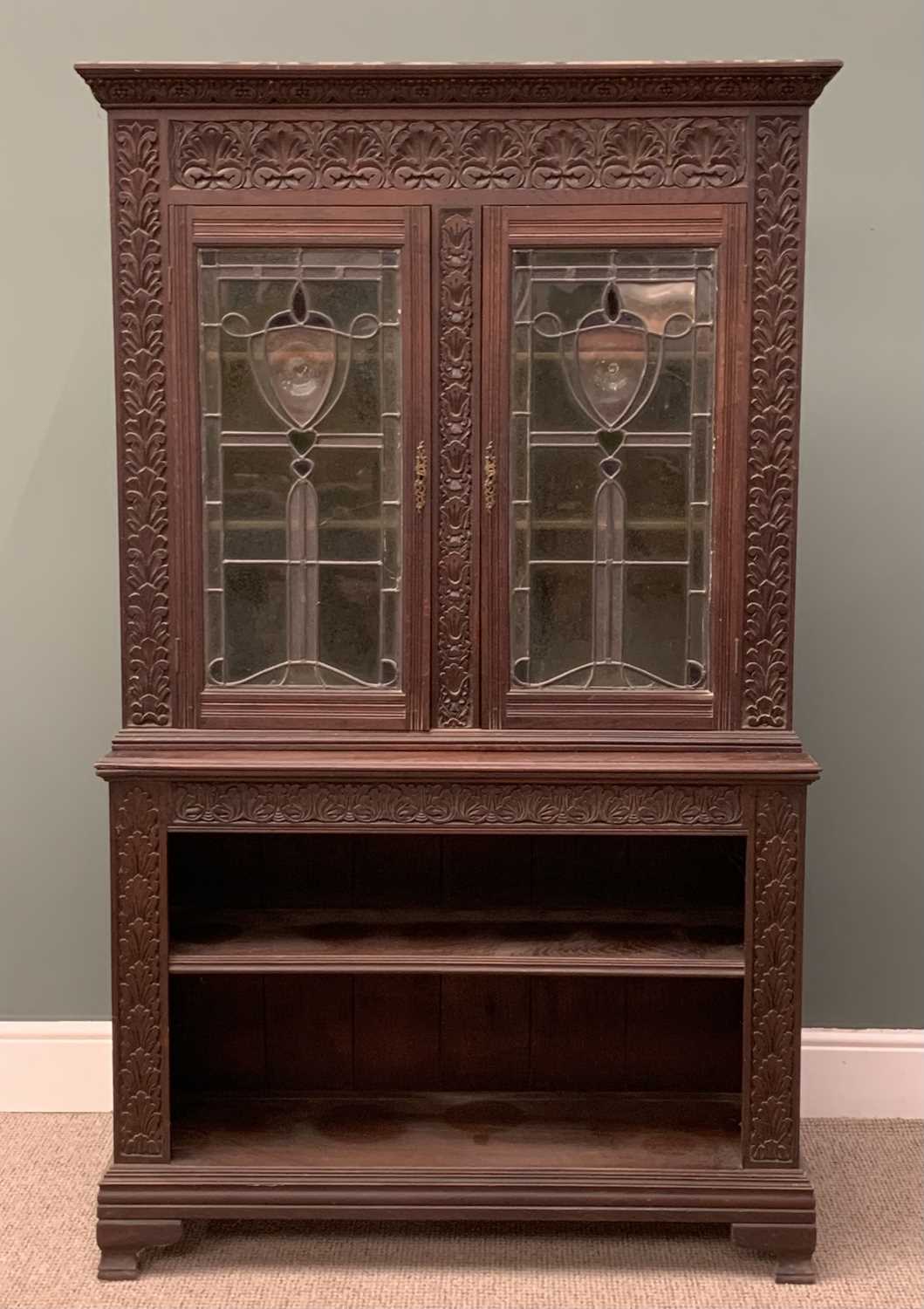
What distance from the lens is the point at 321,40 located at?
279cm

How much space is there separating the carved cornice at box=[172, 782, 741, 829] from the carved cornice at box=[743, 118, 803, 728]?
197 millimetres

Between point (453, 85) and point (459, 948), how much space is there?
151cm

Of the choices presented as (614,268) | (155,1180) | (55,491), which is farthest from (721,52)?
(155,1180)

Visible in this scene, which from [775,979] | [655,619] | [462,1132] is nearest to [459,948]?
[462,1132]

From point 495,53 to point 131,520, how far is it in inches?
Answer: 52.0

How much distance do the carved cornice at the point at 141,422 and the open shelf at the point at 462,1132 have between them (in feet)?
2.71

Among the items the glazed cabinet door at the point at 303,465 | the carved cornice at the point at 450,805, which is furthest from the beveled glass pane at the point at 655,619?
the glazed cabinet door at the point at 303,465

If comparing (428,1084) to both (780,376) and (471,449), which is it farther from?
(780,376)

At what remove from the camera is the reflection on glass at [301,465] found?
2.29m

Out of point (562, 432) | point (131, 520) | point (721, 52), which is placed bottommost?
point (131, 520)

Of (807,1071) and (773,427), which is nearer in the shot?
(773,427)

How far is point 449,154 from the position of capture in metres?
2.25

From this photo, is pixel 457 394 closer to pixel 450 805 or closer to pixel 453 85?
pixel 453 85

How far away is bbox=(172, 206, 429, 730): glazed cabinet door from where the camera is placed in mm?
2273
